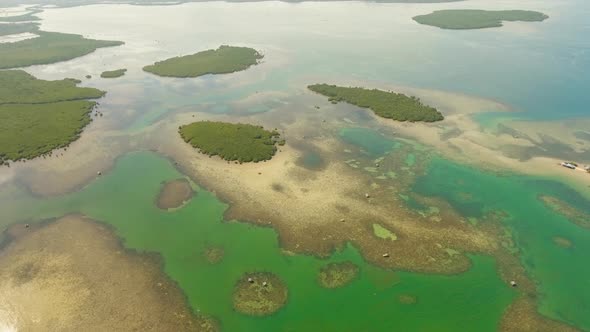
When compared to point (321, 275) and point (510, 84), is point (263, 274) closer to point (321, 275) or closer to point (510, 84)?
point (321, 275)

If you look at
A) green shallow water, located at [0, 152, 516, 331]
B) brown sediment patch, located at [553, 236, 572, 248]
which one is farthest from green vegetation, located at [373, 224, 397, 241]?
brown sediment patch, located at [553, 236, 572, 248]

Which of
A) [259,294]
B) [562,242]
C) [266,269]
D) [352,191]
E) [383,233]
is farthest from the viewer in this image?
[352,191]

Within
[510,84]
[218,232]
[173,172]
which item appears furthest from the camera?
[510,84]

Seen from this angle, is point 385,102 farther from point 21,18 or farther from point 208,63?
point 21,18

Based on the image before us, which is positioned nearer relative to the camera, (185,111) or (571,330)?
(571,330)

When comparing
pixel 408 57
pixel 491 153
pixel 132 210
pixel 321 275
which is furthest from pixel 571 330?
pixel 408 57

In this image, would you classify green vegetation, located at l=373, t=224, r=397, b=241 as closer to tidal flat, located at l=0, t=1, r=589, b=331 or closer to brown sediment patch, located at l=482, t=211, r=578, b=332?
tidal flat, located at l=0, t=1, r=589, b=331

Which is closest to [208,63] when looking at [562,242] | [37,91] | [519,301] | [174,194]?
[37,91]
